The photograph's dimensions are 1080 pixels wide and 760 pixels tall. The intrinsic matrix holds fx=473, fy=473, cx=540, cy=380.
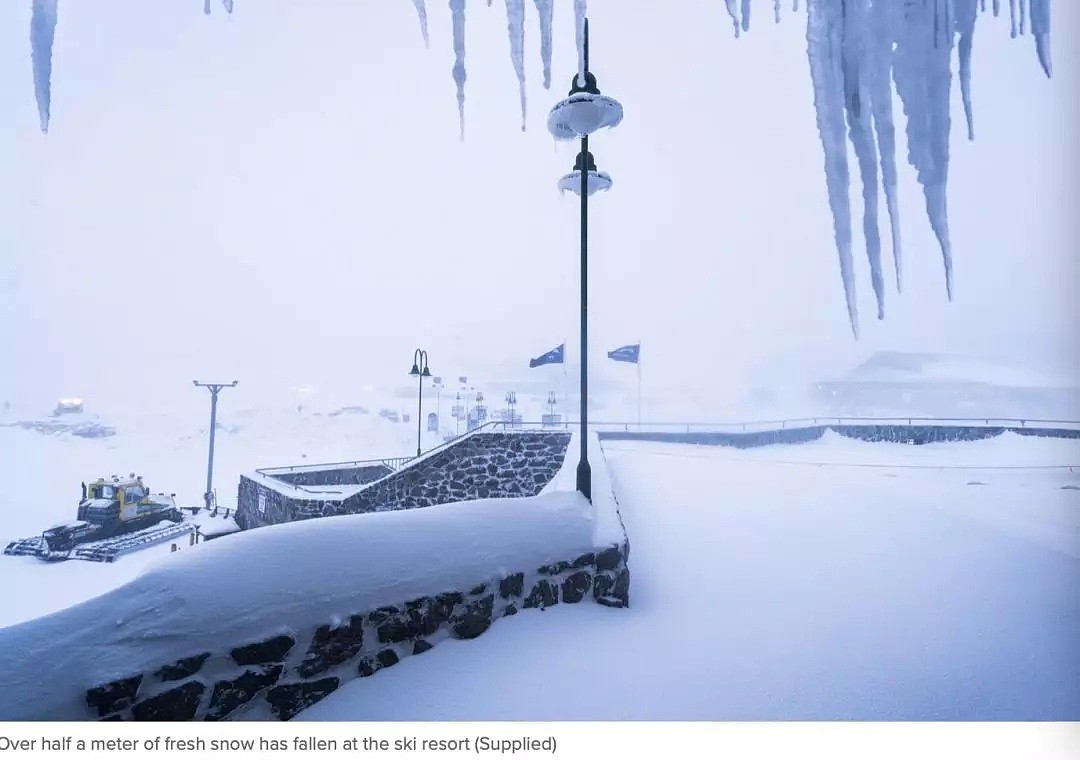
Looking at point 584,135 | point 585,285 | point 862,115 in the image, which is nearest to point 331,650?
point 585,285

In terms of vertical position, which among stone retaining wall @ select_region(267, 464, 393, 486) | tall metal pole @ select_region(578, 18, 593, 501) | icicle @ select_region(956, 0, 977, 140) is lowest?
stone retaining wall @ select_region(267, 464, 393, 486)

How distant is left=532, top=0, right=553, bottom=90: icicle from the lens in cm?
429

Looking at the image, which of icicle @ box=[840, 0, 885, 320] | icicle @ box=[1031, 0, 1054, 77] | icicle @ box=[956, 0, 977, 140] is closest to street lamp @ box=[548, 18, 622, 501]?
icicle @ box=[840, 0, 885, 320]

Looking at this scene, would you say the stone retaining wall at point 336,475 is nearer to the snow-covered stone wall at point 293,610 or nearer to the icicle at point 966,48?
the snow-covered stone wall at point 293,610

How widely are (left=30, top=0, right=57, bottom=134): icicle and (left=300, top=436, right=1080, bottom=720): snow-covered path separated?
15.4 feet

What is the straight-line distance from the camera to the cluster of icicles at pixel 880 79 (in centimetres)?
399

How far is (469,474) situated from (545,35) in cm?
947

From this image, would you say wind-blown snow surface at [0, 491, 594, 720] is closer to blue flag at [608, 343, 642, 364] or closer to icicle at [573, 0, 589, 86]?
icicle at [573, 0, 589, 86]

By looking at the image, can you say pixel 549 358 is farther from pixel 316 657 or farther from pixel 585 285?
pixel 316 657
